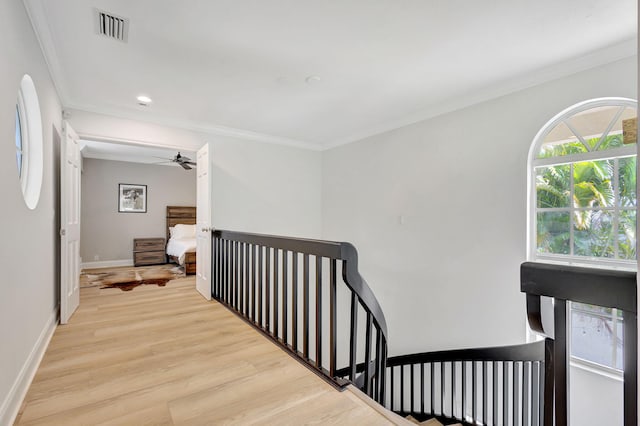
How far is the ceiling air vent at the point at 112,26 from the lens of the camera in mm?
2047

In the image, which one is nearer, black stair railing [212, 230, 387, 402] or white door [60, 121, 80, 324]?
black stair railing [212, 230, 387, 402]

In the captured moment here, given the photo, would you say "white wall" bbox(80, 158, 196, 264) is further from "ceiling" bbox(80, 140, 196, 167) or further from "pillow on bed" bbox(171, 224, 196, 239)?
"pillow on bed" bbox(171, 224, 196, 239)

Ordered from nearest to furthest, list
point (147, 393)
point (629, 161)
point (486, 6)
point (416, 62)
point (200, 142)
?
point (147, 393)
point (486, 6)
point (629, 161)
point (416, 62)
point (200, 142)

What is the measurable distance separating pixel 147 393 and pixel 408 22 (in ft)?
9.32

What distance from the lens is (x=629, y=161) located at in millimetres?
2424

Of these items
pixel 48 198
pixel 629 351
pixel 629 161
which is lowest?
pixel 629 351

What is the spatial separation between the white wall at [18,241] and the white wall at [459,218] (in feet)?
11.7

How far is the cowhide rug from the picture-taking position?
188 inches

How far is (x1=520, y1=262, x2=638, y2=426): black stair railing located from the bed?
5.61 m

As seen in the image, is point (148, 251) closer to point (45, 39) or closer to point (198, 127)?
point (198, 127)

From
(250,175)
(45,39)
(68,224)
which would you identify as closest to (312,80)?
(45,39)

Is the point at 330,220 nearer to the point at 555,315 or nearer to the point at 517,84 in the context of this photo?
the point at 517,84

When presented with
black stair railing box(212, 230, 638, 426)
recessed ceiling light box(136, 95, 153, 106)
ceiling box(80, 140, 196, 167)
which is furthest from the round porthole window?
ceiling box(80, 140, 196, 167)

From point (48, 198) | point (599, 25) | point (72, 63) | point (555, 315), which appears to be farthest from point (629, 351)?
point (72, 63)
